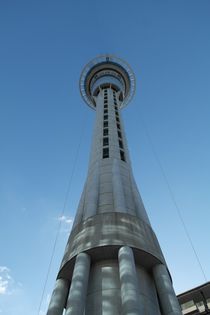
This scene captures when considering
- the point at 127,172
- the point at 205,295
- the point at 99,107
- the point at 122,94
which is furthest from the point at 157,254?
the point at 122,94

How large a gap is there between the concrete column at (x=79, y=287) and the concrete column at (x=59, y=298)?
215 centimetres

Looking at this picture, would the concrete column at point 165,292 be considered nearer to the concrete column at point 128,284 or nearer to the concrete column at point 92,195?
the concrete column at point 128,284

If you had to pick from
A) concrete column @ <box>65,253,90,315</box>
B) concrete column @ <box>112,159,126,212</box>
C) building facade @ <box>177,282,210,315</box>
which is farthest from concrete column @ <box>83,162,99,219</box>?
building facade @ <box>177,282,210,315</box>

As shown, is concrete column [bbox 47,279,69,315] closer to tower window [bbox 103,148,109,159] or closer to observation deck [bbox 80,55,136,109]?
tower window [bbox 103,148,109,159]

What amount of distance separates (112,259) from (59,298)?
3.99 metres

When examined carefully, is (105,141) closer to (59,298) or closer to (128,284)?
(59,298)

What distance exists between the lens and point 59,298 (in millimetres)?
17297

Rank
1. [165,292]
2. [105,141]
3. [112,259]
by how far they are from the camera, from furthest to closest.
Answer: [105,141] < [112,259] < [165,292]

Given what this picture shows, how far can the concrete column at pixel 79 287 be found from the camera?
46.5 ft

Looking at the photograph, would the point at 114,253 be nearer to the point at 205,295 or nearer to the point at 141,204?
the point at 141,204

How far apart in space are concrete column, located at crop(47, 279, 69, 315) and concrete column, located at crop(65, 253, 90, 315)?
7.04 ft

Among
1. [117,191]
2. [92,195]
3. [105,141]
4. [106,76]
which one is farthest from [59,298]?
[106,76]

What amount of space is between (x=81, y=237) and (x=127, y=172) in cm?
1074

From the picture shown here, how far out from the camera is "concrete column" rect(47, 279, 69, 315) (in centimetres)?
1633
